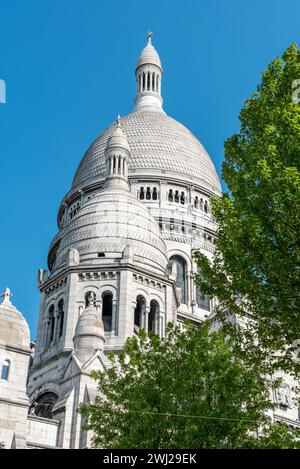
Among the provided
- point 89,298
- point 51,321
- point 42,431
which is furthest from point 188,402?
point 51,321

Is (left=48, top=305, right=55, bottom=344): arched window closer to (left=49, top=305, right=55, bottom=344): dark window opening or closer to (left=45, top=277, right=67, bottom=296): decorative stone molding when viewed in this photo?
(left=49, top=305, right=55, bottom=344): dark window opening

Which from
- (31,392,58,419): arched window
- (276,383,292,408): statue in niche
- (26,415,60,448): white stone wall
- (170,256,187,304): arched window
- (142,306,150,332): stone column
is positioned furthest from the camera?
(170,256,187,304): arched window

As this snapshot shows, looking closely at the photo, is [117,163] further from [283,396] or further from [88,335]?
[283,396]

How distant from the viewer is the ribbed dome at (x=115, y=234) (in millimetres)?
47812

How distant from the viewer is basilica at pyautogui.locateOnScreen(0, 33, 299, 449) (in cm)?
3219

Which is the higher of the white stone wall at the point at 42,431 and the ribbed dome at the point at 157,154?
the ribbed dome at the point at 157,154

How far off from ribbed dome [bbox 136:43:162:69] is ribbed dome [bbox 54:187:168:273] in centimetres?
3988

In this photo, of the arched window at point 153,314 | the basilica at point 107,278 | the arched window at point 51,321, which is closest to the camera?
the basilica at point 107,278

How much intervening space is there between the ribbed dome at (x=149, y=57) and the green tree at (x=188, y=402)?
67295mm

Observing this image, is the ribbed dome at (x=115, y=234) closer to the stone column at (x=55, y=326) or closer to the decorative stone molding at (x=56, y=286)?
the decorative stone molding at (x=56, y=286)

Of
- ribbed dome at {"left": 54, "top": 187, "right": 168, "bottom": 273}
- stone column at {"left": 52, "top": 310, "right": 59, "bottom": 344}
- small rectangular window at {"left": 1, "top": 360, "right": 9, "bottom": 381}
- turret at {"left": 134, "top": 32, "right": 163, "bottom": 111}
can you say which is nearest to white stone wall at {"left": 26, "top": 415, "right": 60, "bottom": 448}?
small rectangular window at {"left": 1, "top": 360, "right": 9, "bottom": 381}

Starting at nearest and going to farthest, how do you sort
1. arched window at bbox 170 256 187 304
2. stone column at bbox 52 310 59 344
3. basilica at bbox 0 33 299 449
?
basilica at bbox 0 33 299 449, stone column at bbox 52 310 59 344, arched window at bbox 170 256 187 304

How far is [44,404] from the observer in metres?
43.0

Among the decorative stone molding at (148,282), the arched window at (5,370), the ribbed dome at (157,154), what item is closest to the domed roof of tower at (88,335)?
the decorative stone molding at (148,282)
